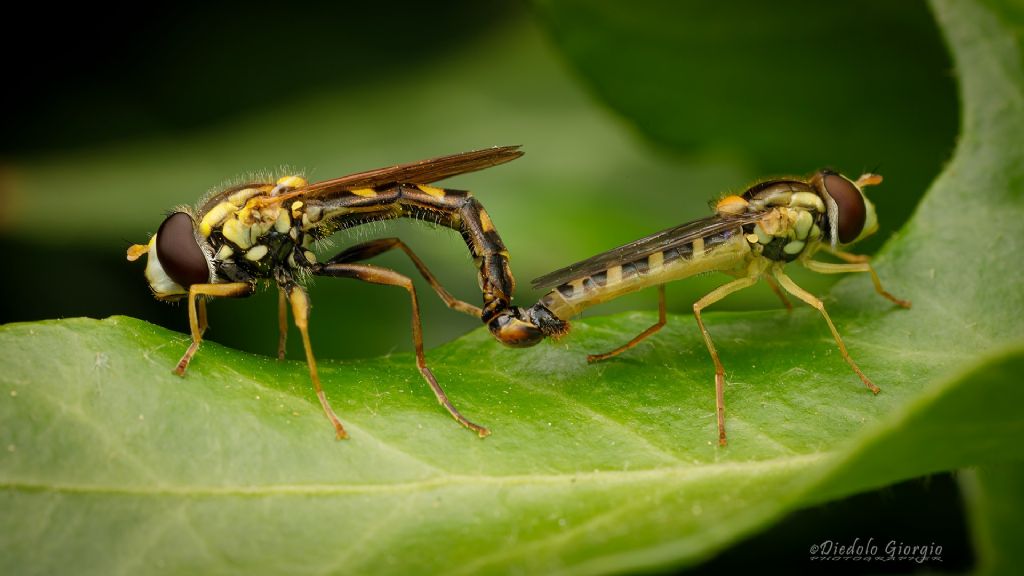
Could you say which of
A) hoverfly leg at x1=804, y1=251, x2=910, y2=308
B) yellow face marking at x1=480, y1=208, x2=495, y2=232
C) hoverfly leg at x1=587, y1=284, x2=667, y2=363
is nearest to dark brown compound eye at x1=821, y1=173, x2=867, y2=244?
hoverfly leg at x1=804, y1=251, x2=910, y2=308

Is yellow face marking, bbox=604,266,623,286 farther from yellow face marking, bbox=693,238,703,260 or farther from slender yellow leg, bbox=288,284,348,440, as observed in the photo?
slender yellow leg, bbox=288,284,348,440

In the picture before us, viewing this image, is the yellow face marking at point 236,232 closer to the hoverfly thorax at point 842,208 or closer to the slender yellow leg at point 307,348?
the slender yellow leg at point 307,348

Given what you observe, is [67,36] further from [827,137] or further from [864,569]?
[864,569]

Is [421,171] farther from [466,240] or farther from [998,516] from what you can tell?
[998,516]

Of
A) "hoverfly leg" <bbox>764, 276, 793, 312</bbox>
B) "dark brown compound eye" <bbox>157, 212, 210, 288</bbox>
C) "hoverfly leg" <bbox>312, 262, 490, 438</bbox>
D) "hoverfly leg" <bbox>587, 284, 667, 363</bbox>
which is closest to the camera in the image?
"hoverfly leg" <bbox>312, 262, 490, 438</bbox>

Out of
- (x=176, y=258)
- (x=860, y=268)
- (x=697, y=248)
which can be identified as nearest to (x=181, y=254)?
(x=176, y=258)

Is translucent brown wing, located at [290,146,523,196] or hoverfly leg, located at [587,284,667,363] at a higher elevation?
translucent brown wing, located at [290,146,523,196]

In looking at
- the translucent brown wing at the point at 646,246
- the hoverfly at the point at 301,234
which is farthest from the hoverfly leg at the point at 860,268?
the hoverfly at the point at 301,234
